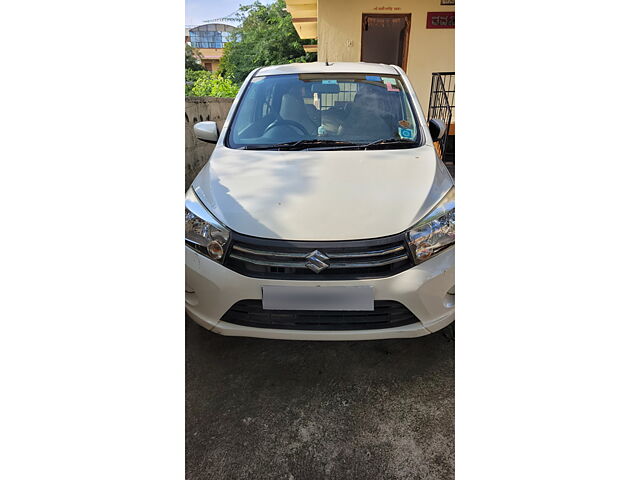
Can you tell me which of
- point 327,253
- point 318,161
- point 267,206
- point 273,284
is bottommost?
point 273,284

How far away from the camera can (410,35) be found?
7.96 m

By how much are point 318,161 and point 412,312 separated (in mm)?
1006

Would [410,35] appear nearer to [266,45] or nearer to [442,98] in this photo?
[442,98]

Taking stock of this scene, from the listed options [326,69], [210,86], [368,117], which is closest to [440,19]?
[210,86]

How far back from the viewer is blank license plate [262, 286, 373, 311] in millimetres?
1732

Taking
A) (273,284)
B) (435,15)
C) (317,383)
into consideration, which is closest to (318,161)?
(273,284)

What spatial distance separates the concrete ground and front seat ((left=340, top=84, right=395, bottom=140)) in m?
1.37

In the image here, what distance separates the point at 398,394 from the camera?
1.92m

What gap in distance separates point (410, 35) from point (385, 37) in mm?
2379

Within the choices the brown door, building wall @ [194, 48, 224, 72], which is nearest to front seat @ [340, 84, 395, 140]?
the brown door

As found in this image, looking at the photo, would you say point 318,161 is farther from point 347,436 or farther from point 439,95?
point 439,95

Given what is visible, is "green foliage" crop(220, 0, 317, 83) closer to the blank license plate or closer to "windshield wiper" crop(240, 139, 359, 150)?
"windshield wiper" crop(240, 139, 359, 150)

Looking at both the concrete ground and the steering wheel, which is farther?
the steering wheel

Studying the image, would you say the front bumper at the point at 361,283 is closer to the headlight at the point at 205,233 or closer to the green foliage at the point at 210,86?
the headlight at the point at 205,233
